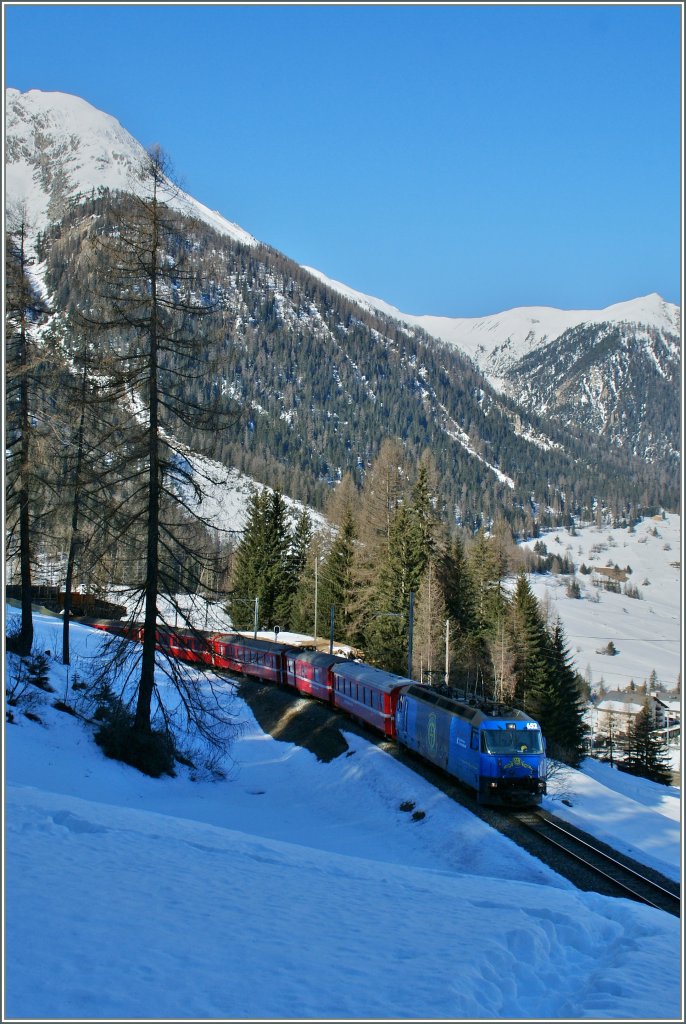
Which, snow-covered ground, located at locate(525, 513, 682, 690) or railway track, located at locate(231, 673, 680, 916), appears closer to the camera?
railway track, located at locate(231, 673, 680, 916)

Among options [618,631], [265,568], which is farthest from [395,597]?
[618,631]

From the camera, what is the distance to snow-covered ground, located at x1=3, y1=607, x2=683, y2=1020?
697cm

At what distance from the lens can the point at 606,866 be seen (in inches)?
652

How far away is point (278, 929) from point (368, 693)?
2219cm

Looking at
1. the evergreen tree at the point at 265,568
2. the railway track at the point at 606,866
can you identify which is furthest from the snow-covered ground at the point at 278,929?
the evergreen tree at the point at 265,568

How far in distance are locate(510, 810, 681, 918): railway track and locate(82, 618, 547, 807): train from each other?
3.31ft

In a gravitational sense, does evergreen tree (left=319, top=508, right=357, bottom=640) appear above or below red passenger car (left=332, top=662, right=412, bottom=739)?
above

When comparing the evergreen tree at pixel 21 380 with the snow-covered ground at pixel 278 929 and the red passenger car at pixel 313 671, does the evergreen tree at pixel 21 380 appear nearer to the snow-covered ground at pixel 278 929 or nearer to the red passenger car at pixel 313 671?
the snow-covered ground at pixel 278 929

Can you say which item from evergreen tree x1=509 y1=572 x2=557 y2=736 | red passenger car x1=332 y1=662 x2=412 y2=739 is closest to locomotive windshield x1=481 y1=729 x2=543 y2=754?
red passenger car x1=332 y1=662 x2=412 y2=739

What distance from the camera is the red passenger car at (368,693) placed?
94.7 ft

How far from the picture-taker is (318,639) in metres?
59.2

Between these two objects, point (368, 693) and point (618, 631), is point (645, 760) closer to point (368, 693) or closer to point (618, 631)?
point (368, 693)

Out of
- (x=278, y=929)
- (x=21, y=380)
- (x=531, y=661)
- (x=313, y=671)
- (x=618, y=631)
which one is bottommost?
(x=618, y=631)

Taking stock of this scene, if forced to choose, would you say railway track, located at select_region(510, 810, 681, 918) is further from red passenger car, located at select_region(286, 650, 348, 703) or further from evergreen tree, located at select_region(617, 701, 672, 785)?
evergreen tree, located at select_region(617, 701, 672, 785)
